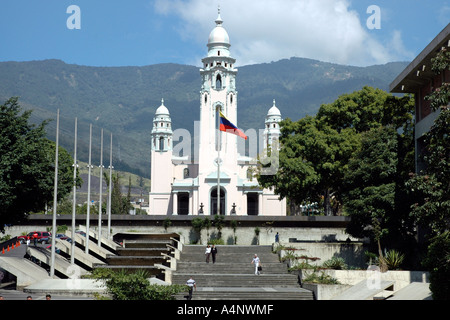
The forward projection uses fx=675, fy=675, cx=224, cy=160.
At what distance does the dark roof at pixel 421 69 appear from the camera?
3095 cm

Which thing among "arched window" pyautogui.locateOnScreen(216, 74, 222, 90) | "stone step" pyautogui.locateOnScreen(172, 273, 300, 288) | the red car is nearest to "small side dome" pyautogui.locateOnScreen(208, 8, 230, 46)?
"arched window" pyautogui.locateOnScreen(216, 74, 222, 90)

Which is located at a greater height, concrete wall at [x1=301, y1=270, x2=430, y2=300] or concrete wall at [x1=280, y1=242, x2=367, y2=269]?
concrete wall at [x1=280, y1=242, x2=367, y2=269]

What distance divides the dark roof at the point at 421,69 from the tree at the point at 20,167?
20.3 meters

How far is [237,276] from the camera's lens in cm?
3766

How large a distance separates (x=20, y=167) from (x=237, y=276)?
1318cm

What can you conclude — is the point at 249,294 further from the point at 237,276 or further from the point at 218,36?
the point at 218,36

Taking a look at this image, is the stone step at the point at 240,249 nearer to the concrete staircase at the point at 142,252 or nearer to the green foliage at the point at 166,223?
the concrete staircase at the point at 142,252

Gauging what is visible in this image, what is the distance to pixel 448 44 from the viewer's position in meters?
30.0

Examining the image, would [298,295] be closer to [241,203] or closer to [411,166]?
[411,166]

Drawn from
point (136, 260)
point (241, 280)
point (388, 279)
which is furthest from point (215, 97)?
point (388, 279)

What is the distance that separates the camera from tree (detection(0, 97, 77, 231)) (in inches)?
1384

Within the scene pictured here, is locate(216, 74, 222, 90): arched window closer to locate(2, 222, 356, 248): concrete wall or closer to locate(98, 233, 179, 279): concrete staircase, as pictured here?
locate(2, 222, 356, 248): concrete wall
